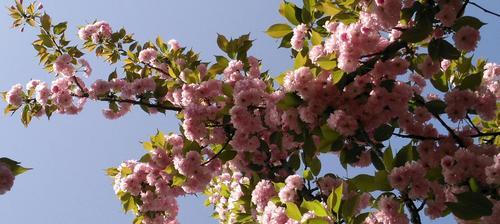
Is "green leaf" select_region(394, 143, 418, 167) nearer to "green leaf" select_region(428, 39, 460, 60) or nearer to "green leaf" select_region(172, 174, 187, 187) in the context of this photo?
"green leaf" select_region(428, 39, 460, 60)

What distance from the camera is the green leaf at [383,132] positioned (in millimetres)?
3611

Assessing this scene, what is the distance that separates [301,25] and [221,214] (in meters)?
3.33

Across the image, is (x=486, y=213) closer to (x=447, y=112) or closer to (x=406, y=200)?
(x=406, y=200)

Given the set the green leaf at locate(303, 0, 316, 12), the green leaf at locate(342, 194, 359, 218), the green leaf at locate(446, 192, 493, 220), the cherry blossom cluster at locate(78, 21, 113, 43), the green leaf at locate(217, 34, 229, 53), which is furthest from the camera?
the cherry blossom cluster at locate(78, 21, 113, 43)

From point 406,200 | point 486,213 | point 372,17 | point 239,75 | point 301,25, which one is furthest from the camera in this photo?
point 239,75

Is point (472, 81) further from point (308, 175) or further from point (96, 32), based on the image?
point (96, 32)

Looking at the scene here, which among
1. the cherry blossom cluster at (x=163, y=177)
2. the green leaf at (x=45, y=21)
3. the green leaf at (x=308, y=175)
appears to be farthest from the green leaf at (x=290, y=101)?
the green leaf at (x=45, y=21)

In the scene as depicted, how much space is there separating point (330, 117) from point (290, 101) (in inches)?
15.7

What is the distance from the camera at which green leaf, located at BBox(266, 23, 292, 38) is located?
4359mm

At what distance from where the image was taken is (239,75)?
4824mm

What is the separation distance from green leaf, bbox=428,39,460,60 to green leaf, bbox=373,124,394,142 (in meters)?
0.63

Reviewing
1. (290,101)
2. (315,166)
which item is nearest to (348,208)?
(290,101)

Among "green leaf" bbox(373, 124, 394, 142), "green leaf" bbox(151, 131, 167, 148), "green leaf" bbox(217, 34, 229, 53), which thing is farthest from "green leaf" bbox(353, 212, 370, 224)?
"green leaf" bbox(217, 34, 229, 53)

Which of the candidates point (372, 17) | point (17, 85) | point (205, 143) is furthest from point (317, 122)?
point (17, 85)
